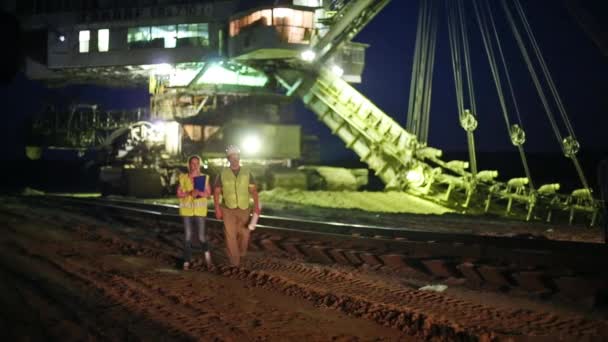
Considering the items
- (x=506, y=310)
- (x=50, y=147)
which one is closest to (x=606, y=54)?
(x=506, y=310)

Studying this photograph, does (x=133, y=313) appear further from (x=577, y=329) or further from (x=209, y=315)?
(x=577, y=329)

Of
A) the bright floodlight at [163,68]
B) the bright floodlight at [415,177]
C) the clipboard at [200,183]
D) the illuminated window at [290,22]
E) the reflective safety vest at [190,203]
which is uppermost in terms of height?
the illuminated window at [290,22]

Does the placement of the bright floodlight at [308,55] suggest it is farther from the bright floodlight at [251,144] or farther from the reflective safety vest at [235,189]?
the reflective safety vest at [235,189]

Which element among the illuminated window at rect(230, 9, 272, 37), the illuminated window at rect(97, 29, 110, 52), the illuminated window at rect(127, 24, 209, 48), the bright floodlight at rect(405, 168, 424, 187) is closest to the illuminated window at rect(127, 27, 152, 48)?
the illuminated window at rect(127, 24, 209, 48)

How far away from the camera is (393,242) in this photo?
10594 mm

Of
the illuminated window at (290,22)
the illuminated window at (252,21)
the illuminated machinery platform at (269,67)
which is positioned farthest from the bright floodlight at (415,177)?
the illuminated window at (252,21)

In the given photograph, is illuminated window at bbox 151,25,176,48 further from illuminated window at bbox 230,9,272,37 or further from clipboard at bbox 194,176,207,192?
clipboard at bbox 194,176,207,192

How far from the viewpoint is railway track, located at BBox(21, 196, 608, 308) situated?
7.39 m

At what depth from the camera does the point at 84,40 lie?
41.2 metres

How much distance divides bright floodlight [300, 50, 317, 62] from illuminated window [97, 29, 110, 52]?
1598cm

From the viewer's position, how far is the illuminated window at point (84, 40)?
1613 inches

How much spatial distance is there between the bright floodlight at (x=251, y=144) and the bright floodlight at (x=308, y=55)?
304 inches

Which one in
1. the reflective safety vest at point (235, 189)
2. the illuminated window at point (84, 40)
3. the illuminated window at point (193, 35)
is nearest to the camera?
the reflective safety vest at point (235, 189)

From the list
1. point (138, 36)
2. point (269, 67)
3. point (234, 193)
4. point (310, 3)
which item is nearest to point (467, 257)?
point (234, 193)
